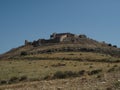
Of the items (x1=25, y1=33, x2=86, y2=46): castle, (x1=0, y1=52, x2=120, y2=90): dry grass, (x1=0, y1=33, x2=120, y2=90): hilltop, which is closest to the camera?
(x1=0, y1=52, x2=120, y2=90): dry grass

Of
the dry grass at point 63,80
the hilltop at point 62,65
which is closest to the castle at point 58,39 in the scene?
the hilltop at point 62,65

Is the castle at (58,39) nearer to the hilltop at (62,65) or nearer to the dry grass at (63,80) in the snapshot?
the hilltop at (62,65)

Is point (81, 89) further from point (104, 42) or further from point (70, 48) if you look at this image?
point (104, 42)

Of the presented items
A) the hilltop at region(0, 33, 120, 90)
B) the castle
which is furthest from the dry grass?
the castle

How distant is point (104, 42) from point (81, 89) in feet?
368

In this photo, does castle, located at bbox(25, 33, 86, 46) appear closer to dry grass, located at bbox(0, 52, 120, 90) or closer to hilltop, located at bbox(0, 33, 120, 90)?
hilltop, located at bbox(0, 33, 120, 90)

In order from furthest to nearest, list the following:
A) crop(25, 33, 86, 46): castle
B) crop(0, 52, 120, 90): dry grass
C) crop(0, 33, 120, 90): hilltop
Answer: crop(25, 33, 86, 46): castle
crop(0, 33, 120, 90): hilltop
crop(0, 52, 120, 90): dry grass

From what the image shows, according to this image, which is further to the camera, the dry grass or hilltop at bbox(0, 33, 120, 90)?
hilltop at bbox(0, 33, 120, 90)

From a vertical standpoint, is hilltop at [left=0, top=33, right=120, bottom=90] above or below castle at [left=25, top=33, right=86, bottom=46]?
below

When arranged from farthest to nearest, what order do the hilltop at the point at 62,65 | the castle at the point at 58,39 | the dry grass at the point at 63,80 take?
1. the castle at the point at 58,39
2. the hilltop at the point at 62,65
3. the dry grass at the point at 63,80

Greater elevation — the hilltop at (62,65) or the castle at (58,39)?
the castle at (58,39)

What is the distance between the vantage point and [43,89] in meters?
17.0

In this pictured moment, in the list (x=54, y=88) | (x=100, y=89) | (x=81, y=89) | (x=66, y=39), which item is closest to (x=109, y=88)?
(x=100, y=89)

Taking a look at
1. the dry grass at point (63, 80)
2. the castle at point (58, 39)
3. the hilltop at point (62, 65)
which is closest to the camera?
Result: the dry grass at point (63, 80)
